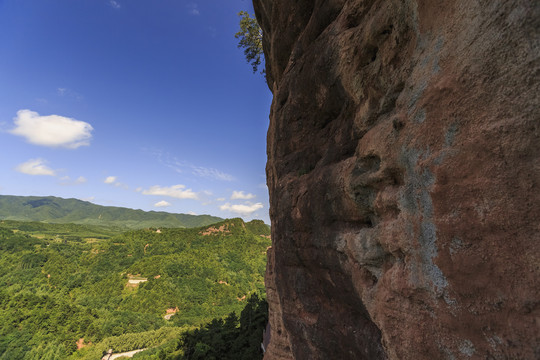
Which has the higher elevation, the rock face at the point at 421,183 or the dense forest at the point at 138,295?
the rock face at the point at 421,183

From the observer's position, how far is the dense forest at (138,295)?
34.2 m

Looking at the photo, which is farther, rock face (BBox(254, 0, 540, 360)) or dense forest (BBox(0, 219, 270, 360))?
dense forest (BBox(0, 219, 270, 360))

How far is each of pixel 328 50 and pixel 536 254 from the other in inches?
248

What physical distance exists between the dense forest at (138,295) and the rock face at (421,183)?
21.5 meters

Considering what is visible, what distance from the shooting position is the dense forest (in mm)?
34219

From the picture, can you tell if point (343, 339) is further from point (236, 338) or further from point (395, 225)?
point (236, 338)

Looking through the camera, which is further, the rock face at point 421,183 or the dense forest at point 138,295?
the dense forest at point 138,295

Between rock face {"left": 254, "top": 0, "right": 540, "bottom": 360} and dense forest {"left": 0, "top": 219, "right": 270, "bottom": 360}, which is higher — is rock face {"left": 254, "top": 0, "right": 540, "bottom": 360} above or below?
above

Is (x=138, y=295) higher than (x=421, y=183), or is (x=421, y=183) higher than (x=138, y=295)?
(x=421, y=183)

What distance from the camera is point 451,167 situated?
376cm

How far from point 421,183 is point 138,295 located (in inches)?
2895

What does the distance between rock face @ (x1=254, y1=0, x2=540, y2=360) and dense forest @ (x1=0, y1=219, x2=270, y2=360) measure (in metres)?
21.5

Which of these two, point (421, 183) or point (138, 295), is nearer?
point (421, 183)

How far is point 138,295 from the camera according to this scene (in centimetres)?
6341
